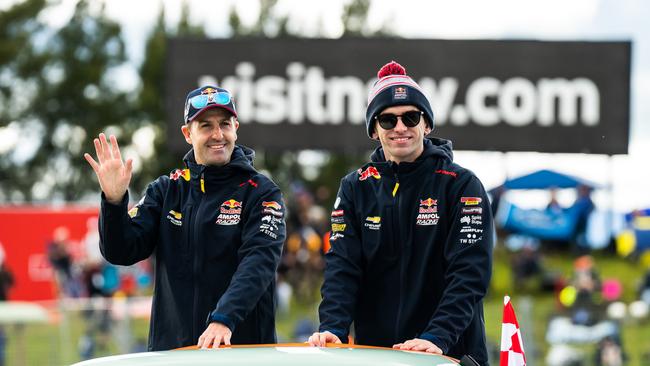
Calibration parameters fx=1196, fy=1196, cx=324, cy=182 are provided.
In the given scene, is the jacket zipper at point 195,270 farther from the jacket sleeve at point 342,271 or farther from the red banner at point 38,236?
the red banner at point 38,236

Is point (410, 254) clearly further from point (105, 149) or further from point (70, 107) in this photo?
point (70, 107)

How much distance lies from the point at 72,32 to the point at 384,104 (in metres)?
52.8

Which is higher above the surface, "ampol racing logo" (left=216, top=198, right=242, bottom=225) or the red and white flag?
"ampol racing logo" (left=216, top=198, right=242, bottom=225)

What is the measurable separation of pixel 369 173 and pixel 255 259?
0.58 meters

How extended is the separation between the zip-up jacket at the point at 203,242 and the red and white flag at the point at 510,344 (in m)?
0.98

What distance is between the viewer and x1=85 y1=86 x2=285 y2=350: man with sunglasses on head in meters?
4.94

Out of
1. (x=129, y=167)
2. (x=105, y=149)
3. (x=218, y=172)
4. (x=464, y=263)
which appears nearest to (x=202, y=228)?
(x=218, y=172)

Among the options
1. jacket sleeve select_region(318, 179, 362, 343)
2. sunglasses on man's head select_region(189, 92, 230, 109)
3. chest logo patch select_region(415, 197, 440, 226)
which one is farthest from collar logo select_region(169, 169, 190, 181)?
chest logo patch select_region(415, 197, 440, 226)

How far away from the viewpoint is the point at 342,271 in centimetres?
473

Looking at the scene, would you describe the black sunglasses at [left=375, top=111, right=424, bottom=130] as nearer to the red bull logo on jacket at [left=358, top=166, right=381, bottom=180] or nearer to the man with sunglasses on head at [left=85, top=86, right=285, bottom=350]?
the red bull logo on jacket at [left=358, top=166, right=381, bottom=180]

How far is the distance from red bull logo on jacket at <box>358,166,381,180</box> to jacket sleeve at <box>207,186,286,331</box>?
1.34ft

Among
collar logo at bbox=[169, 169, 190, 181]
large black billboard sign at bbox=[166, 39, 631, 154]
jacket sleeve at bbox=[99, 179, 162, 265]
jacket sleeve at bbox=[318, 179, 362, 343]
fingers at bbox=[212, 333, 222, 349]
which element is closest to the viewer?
fingers at bbox=[212, 333, 222, 349]

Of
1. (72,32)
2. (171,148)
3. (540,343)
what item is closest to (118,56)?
(72,32)

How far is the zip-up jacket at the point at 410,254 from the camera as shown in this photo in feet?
15.2
